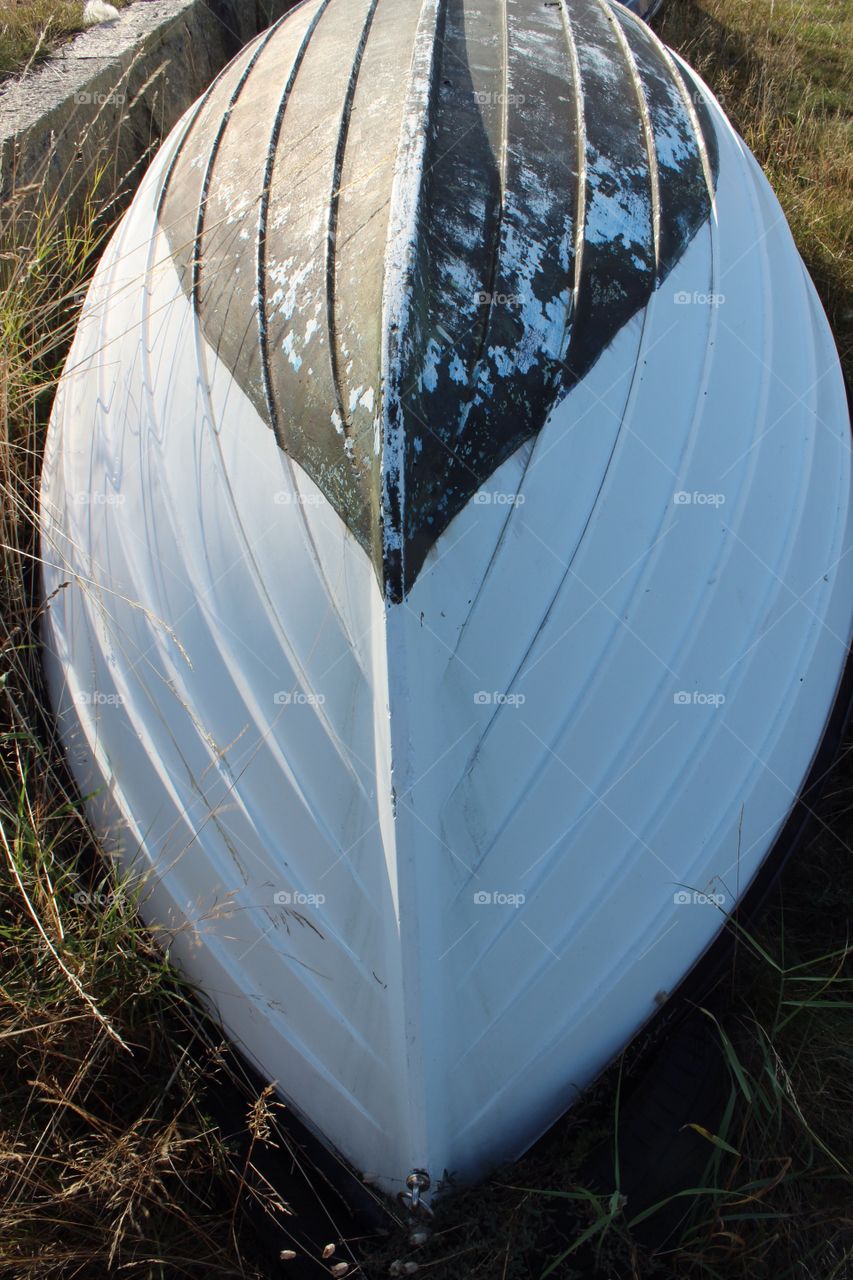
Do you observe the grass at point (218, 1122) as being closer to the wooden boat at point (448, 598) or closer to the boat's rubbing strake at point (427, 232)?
the wooden boat at point (448, 598)

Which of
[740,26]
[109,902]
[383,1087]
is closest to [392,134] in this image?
[109,902]

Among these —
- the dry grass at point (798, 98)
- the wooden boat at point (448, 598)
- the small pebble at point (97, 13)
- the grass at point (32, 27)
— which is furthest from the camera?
the small pebble at point (97, 13)

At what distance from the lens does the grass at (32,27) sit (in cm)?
376

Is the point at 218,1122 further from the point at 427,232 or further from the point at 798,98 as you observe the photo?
the point at 798,98

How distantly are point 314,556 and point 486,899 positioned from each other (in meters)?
0.66

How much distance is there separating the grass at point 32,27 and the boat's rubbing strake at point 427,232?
6.04 ft

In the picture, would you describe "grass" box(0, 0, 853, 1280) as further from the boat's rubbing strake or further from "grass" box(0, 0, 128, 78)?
"grass" box(0, 0, 128, 78)

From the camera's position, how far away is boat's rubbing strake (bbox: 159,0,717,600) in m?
1.63

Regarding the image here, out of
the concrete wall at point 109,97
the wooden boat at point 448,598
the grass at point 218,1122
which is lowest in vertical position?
the grass at point 218,1122

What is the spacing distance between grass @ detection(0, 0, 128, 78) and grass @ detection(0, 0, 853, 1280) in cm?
232

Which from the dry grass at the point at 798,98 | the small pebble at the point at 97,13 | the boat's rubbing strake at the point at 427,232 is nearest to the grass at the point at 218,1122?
the boat's rubbing strake at the point at 427,232

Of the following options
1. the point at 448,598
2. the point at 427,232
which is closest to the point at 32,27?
the point at 427,232

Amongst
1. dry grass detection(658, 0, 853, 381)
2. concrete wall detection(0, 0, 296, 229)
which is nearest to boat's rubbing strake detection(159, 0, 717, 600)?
concrete wall detection(0, 0, 296, 229)

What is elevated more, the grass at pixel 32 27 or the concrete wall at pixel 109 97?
the grass at pixel 32 27
